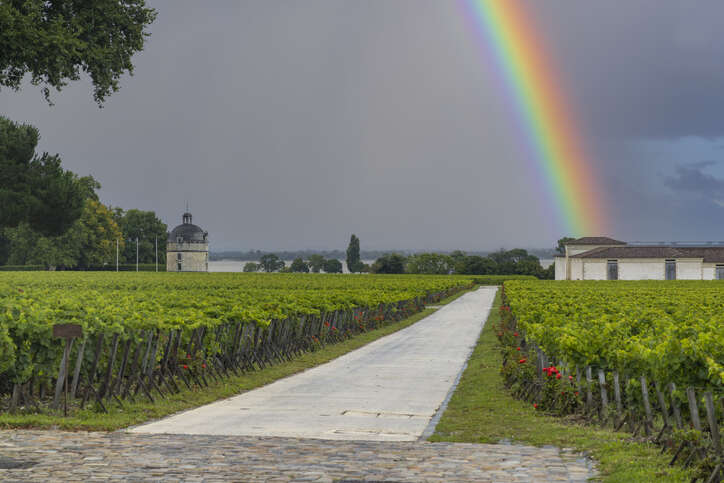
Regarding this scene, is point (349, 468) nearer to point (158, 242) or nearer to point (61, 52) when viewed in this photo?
point (61, 52)

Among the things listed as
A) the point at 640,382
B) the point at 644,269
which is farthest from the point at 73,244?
the point at 640,382

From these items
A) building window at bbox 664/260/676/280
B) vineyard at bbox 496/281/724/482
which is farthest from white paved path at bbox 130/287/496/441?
building window at bbox 664/260/676/280

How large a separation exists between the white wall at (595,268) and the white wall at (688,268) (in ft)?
29.8

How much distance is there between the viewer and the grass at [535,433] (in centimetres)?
882

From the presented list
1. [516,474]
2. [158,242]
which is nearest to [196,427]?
[516,474]

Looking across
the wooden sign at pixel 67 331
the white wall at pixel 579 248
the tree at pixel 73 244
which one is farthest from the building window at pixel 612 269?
the wooden sign at pixel 67 331

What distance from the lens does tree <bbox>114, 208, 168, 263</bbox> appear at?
164525 mm

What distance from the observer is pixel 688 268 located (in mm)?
99000

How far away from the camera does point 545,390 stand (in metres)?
13.4

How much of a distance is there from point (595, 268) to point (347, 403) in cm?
9285

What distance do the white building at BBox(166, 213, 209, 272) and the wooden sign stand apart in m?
180

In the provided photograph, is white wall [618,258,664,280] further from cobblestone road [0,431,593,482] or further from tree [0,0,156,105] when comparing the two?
cobblestone road [0,431,593,482]

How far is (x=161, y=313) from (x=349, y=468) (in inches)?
392

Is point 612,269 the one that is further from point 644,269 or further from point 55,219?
point 55,219
